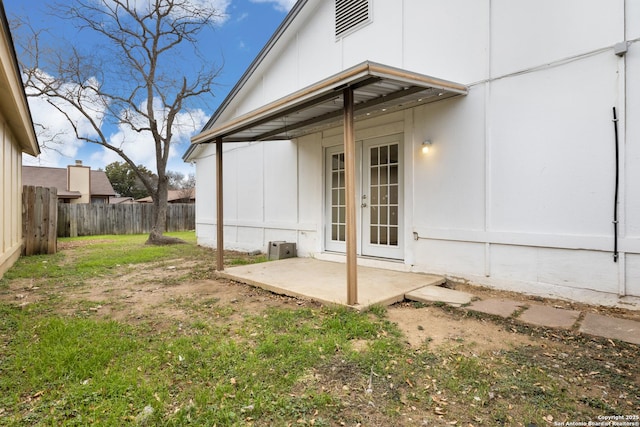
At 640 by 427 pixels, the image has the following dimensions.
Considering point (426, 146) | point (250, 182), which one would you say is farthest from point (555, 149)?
point (250, 182)

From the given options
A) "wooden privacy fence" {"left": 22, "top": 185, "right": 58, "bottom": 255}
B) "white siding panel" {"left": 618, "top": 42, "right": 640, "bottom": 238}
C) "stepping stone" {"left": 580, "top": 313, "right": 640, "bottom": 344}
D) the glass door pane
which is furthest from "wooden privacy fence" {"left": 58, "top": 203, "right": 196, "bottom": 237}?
"white siding panel" {"left": 618, "top": 42, "right": 640, "bottom": 238}

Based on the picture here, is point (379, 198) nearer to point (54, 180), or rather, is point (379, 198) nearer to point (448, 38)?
point (448, 38)

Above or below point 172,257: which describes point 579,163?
above

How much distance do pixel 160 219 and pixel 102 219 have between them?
6464 mm

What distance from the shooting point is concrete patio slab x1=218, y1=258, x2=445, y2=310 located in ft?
13.3

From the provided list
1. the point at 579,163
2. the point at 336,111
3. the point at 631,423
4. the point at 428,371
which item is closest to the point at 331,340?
the point at 428,371

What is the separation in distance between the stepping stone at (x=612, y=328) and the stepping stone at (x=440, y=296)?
3.61 ft

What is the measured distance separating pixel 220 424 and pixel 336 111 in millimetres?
4692

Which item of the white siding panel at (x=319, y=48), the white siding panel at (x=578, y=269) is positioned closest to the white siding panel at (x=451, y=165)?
the white siding panel at (x=578, y=269)

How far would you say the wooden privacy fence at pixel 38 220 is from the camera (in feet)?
28.5

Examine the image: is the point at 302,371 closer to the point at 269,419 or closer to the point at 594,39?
A: the point at 269,419

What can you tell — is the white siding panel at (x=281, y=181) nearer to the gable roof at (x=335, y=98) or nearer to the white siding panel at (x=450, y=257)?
the gable roof at (x=335, y=98)

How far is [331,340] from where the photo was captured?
295cm

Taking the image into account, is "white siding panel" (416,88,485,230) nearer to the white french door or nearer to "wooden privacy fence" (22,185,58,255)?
the white french door
